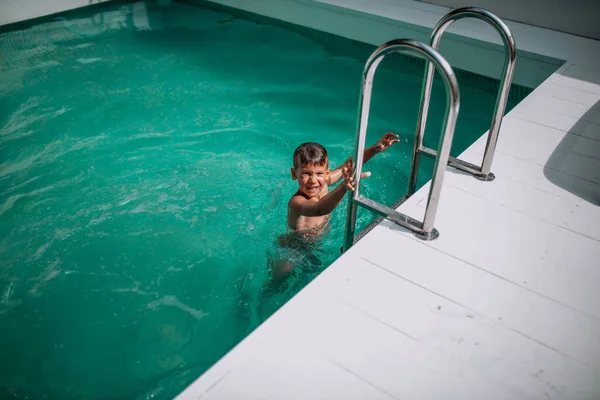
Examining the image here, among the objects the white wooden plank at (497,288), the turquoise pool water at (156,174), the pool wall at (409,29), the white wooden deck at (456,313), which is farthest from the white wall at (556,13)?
the white wooden plank at (497,288)

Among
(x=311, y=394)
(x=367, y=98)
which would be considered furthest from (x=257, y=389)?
(x=367, y=98)

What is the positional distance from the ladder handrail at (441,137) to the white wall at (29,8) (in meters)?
6.15

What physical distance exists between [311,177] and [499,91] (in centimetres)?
96

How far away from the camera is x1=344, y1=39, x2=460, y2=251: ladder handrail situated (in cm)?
153

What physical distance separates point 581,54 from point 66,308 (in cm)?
495

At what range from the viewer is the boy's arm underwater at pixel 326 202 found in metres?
1.99

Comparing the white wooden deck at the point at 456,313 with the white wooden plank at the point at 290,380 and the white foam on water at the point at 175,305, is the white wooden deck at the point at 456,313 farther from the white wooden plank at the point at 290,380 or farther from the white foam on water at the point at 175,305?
the white foam on water at the point at 175,305

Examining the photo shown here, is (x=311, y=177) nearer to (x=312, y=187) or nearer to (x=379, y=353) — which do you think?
(x=312, y=187)

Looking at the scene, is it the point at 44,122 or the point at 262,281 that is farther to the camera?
the point at 44,122

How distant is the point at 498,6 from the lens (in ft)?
18.0

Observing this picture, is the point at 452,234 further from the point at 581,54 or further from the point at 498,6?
the point at 498,6

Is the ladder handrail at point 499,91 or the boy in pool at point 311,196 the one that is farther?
the boy in pool at point 311,196

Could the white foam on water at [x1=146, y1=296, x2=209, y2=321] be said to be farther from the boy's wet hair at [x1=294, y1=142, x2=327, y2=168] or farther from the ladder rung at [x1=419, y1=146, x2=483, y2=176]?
the ladder rung at [x1=419, y1=146, x2=483, y2=176]

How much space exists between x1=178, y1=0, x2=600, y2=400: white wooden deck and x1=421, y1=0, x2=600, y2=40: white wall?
3.51 metres
